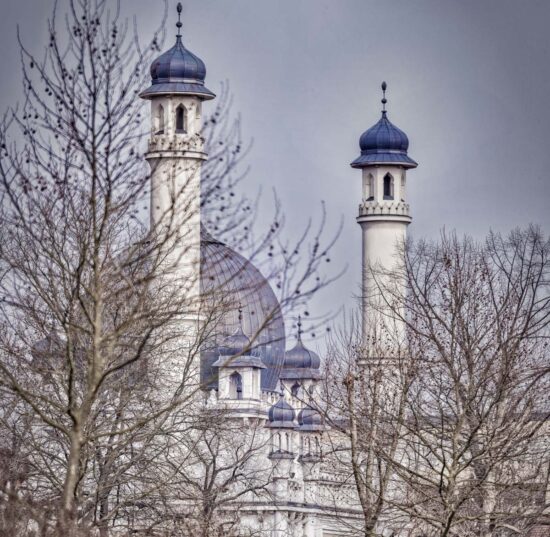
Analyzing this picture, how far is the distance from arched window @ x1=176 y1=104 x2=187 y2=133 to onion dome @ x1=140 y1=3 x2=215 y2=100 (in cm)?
64

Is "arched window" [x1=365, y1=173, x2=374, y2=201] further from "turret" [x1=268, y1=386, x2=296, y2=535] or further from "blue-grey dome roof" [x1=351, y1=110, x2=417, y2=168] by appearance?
"turret" [x1=268, y1=386, x2=296, y2=535]

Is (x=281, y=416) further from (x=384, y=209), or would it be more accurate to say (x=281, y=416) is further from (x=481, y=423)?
(x=481, y=423)

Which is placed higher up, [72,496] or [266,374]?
[266,374]

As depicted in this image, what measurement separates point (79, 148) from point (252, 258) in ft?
6.08

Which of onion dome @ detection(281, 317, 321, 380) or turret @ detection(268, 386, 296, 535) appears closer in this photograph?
turret @ detection(268, 386, 296, 535)

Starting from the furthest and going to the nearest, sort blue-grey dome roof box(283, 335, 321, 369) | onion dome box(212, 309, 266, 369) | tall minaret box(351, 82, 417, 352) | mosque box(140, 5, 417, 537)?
blue-grey dome roof box(283, 335, 321, 369) < tall minaret box(351, 82, 417, 352) < onion dome box(212, 309, 266, 369) < mosque box(140, 5, 417, 537)

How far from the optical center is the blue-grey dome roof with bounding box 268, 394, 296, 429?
238 feet

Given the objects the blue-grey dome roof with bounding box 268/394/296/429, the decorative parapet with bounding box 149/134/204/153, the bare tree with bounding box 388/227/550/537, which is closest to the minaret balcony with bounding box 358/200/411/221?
the blue-grey dome roof with bounding box 268/394/296/429

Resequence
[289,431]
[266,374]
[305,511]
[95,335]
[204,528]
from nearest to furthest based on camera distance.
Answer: [95,335] < [204,528] < [305,511] < [289,431] < [266,374]

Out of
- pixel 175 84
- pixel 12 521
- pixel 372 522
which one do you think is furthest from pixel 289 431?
pixel 12 521

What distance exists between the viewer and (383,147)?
7762 centimetres

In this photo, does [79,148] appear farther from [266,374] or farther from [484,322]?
[266,374]

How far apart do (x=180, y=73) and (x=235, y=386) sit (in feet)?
41.4

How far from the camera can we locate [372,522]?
26.5 meters
